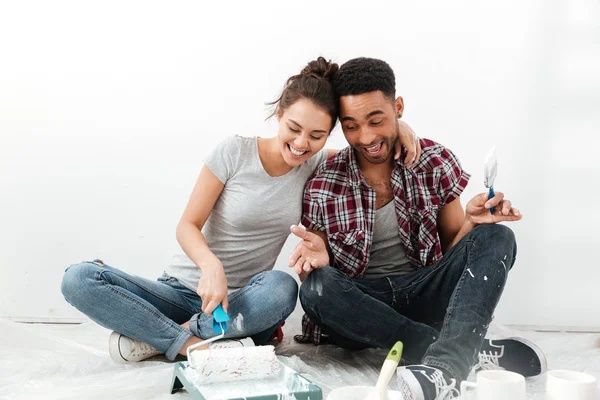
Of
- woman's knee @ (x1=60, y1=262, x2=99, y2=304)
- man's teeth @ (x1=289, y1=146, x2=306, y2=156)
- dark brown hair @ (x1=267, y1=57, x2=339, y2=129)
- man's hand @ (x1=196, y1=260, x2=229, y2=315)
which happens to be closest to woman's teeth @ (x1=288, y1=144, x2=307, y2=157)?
man's teeth @ (x1=289, y1=146, x2=306, y2=156)

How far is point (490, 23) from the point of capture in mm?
2250

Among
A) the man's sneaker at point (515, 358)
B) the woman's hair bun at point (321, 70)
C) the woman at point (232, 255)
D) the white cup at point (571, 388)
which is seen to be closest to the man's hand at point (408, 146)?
the woman at point (232, 255)

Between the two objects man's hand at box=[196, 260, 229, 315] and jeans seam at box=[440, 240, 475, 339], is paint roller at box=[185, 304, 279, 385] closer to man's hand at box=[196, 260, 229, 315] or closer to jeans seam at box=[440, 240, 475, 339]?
man's hand at box=[196, 260, 229, 315]

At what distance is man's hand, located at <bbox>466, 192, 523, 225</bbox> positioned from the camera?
158 centimetres

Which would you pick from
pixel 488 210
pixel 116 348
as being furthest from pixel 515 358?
pixel 116 348

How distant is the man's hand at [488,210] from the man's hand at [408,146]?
0.63ft

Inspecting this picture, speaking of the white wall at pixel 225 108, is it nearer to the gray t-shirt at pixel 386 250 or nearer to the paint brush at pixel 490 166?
the gray t-shirt at pixel 386 250

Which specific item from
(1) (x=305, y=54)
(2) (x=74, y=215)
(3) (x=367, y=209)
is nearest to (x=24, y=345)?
(2) (x=74, y=215)

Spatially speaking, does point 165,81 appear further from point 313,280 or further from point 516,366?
point 516,366

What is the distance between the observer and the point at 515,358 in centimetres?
Result: 155

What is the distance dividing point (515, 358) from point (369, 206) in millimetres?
519

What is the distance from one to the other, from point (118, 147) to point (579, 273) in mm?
1680

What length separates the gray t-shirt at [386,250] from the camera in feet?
5.81

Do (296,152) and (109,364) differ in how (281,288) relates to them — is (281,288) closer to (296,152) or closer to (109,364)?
(296,152)
